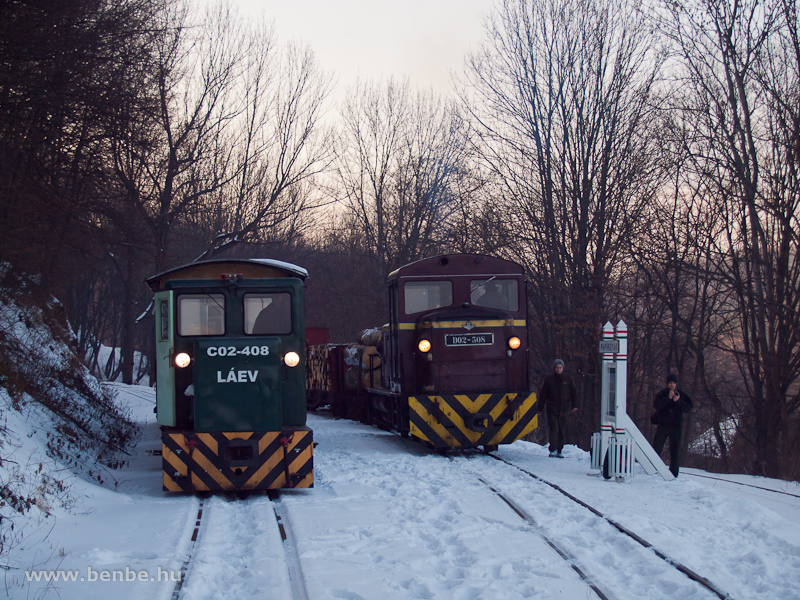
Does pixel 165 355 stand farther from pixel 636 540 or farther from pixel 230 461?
pixel 636 540

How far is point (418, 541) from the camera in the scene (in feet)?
21.9

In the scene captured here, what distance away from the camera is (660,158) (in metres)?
20.1

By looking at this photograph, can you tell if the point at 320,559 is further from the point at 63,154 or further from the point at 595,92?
the point at 595,92

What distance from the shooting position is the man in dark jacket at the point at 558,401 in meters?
12.6

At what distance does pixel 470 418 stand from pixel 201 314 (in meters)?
5.18

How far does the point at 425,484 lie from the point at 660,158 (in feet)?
46.3

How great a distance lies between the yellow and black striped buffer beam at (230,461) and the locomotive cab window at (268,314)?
134cm

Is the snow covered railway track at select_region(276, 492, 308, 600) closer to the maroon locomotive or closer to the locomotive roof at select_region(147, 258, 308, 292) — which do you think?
the locomotive roof at select_region(147, 258, 308, 292)

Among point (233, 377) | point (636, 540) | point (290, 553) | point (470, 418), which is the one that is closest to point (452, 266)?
point (470, 418)

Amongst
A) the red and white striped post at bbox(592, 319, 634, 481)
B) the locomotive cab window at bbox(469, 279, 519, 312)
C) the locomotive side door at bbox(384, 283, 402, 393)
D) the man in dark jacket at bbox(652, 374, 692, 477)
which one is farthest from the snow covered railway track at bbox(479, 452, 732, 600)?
the locomotive cab window at bbox(469, 279, 519, 312)

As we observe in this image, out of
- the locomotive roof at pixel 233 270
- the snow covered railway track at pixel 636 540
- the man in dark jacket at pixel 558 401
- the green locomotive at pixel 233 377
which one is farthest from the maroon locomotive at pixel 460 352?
the locomotive roof at pixel 233 270

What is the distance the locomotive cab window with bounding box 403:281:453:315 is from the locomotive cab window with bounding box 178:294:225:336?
4545mm

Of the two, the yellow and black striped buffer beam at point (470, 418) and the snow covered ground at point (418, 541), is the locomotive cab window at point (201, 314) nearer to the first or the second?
the snow covered ground at point (418, 541)

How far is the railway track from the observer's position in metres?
5.37
